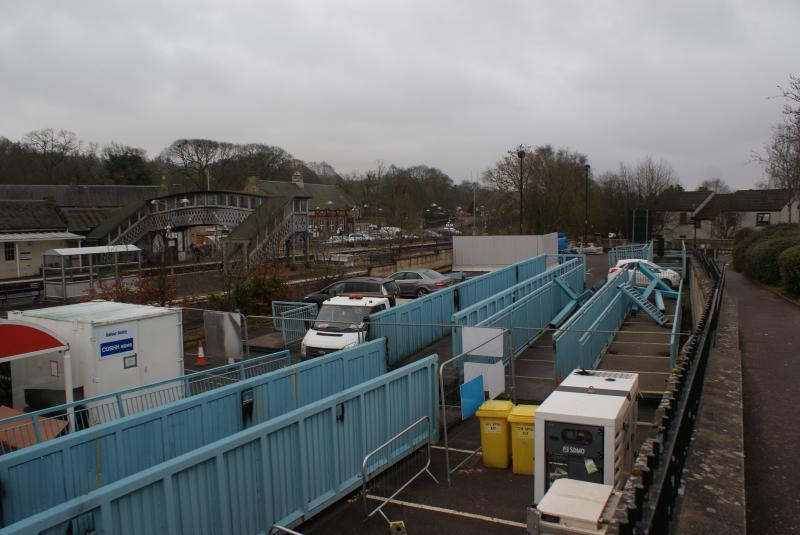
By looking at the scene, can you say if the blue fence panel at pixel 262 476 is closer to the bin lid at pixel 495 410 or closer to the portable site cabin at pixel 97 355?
the bin lid at pixel 495 410

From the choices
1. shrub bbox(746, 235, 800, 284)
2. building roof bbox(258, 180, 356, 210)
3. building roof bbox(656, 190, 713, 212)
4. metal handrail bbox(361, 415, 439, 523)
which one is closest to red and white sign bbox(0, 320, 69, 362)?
metal handrail bbox(361, 415, 439, 523)

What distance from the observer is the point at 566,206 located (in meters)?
64.8

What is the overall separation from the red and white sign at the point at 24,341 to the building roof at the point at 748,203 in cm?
7887

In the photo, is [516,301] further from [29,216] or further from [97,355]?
[29,216]

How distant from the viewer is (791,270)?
22656mm

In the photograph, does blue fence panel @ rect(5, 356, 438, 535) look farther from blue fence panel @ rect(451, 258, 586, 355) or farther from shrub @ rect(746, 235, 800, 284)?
shrub @ rect(746, 235, 800, 284)

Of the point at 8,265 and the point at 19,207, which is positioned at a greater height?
the point at 19,207

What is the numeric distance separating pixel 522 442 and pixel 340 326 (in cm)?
792

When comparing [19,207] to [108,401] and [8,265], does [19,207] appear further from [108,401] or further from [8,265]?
[108,401]

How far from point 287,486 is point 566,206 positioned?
61346 millimetres

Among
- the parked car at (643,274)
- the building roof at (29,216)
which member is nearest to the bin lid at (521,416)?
the parked car at (643,274)

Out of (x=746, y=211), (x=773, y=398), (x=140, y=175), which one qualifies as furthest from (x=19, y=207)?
(x=746, y=211)

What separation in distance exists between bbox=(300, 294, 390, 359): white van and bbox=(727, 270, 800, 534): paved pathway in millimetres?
8349

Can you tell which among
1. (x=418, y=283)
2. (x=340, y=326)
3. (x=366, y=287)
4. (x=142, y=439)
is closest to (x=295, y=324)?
(x=340, y=326)
